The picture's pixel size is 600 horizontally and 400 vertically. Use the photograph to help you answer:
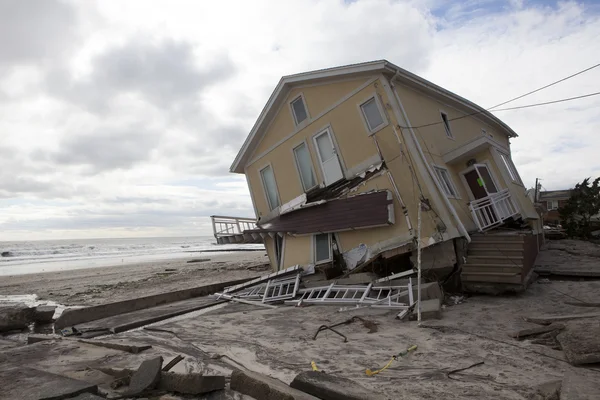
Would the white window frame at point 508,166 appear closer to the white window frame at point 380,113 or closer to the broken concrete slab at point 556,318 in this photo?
the white window frame at point 380,113

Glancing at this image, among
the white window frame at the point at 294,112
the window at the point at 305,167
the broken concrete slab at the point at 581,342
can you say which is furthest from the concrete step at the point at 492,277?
the white window frame at the point at 294,112

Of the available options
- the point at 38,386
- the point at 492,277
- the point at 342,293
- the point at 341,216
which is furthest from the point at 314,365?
the point at 341,216

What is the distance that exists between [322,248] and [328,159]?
10.8 feet

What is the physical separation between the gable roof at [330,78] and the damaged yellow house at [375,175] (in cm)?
4

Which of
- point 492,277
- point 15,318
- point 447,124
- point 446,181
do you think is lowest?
point 492,277

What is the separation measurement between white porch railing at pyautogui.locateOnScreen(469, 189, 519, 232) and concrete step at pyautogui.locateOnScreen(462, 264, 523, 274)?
2548mm

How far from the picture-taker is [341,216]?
1255 centimetres

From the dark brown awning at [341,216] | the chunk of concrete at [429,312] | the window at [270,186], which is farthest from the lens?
the window at [270,186]

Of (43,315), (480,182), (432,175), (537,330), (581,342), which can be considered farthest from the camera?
(480,182)

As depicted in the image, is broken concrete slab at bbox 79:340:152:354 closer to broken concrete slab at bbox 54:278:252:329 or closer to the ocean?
broken concrete slab at bbox 54:278:252:329

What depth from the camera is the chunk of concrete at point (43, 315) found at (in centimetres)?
1111

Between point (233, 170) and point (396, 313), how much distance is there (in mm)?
10724

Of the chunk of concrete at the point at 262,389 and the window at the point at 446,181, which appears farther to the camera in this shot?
the window at the point at 446,181

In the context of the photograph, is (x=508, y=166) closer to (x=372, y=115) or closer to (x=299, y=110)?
(x=372, y=115)
